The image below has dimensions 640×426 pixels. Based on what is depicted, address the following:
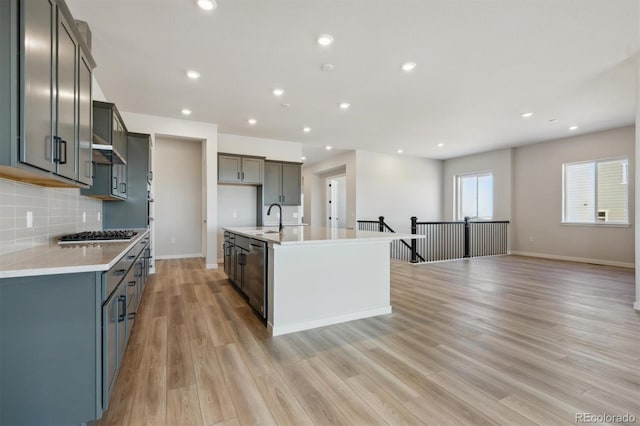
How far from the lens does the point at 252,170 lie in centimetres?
638

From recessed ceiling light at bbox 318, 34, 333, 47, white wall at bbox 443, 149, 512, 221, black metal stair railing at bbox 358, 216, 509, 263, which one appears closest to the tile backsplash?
recessed ceiling light at bbox 318, 34, 333, 47

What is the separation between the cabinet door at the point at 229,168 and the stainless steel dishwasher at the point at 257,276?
9.96 ft

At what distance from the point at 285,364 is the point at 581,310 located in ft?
11.4

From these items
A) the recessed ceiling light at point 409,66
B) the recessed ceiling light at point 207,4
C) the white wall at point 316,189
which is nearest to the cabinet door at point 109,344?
the recessed ceiling light at point 207,4

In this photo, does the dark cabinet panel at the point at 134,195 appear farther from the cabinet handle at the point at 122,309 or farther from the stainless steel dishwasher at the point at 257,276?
the cabinet handle at the point at 122,309

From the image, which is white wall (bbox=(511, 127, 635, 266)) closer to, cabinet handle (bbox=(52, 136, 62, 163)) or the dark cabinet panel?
the dark cabinet panel

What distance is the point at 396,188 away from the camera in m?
9.07

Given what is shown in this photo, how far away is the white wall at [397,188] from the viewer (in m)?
8.52

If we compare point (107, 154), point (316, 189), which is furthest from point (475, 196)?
point (107, 154)

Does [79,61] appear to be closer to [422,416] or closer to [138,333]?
[138,333]

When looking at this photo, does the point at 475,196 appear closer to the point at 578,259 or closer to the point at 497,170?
the point at 497,170

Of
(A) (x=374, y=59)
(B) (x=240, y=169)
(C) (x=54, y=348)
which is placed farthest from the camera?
(B) (x=240, y=169)

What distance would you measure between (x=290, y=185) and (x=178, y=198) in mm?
2535

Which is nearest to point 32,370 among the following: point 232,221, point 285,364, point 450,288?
point 285,364
